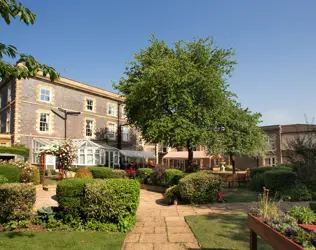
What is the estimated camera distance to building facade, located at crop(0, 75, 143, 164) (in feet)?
76.4

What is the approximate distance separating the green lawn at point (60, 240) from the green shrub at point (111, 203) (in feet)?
1.55

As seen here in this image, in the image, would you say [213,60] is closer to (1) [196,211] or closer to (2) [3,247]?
(1) [196,211]

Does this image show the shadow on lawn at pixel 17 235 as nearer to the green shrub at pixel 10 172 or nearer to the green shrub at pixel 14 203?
the green shrub at pixel 14 203

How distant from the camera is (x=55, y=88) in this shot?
85.7ft

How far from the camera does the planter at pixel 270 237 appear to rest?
2.94 metres

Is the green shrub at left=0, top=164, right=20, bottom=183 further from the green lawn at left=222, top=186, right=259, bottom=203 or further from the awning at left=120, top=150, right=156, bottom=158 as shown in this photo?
the awning at left=120, top=150, right=156, bottom=158

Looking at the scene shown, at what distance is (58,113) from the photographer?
26.0 meters

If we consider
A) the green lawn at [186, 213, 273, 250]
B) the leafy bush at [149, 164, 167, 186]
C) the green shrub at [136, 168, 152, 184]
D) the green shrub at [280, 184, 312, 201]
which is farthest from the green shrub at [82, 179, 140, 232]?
the green shrub at [136, 168, 152, 184]

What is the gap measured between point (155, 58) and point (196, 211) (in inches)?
461

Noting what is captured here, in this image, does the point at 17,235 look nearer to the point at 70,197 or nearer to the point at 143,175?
the point at 70,197

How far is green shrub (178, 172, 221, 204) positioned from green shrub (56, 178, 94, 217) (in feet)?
14.1

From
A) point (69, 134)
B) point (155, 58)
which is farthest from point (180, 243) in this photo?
point (69, 134)

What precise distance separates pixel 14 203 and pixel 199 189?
6.05 metres

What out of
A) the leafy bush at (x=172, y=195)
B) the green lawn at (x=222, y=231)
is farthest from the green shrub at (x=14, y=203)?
the leafy bush at (x=172, y=195)
